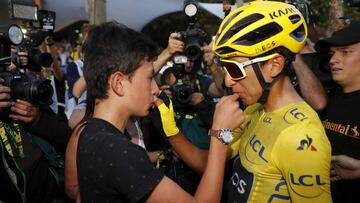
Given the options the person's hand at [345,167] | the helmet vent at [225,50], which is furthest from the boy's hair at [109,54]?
the person's hand at [345,167]

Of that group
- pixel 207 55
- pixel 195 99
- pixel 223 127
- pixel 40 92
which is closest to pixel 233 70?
pixel 223 127

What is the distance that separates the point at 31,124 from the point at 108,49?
5.02 ft

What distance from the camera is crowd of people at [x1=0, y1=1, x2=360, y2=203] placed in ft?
5.42

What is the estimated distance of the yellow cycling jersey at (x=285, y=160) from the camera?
70.6 inches

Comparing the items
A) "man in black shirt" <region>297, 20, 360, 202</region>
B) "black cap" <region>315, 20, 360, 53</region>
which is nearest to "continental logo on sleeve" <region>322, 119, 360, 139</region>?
"man in black shirt" <region>297, 20, 360, 202</region>

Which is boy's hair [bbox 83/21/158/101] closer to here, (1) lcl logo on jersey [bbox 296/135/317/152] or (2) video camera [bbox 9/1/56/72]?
(1) lcl logo on jersey [bbox 296/135/317/152]

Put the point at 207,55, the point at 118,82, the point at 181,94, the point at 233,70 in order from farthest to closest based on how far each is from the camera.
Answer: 1. the point at 207,55
2. the point at 181,94
3. the point at 233,70
4. the point at 118,82

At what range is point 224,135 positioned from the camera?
1.97 m

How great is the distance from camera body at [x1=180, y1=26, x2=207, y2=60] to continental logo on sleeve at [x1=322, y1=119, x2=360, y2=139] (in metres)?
1.40

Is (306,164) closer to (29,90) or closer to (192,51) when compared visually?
(29,90)

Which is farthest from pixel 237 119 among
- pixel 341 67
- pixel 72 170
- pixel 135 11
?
pixel 135 11

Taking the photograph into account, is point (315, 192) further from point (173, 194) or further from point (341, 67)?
point (341, 67)

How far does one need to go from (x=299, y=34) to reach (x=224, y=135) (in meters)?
0.68

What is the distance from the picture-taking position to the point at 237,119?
2059 millimetres
